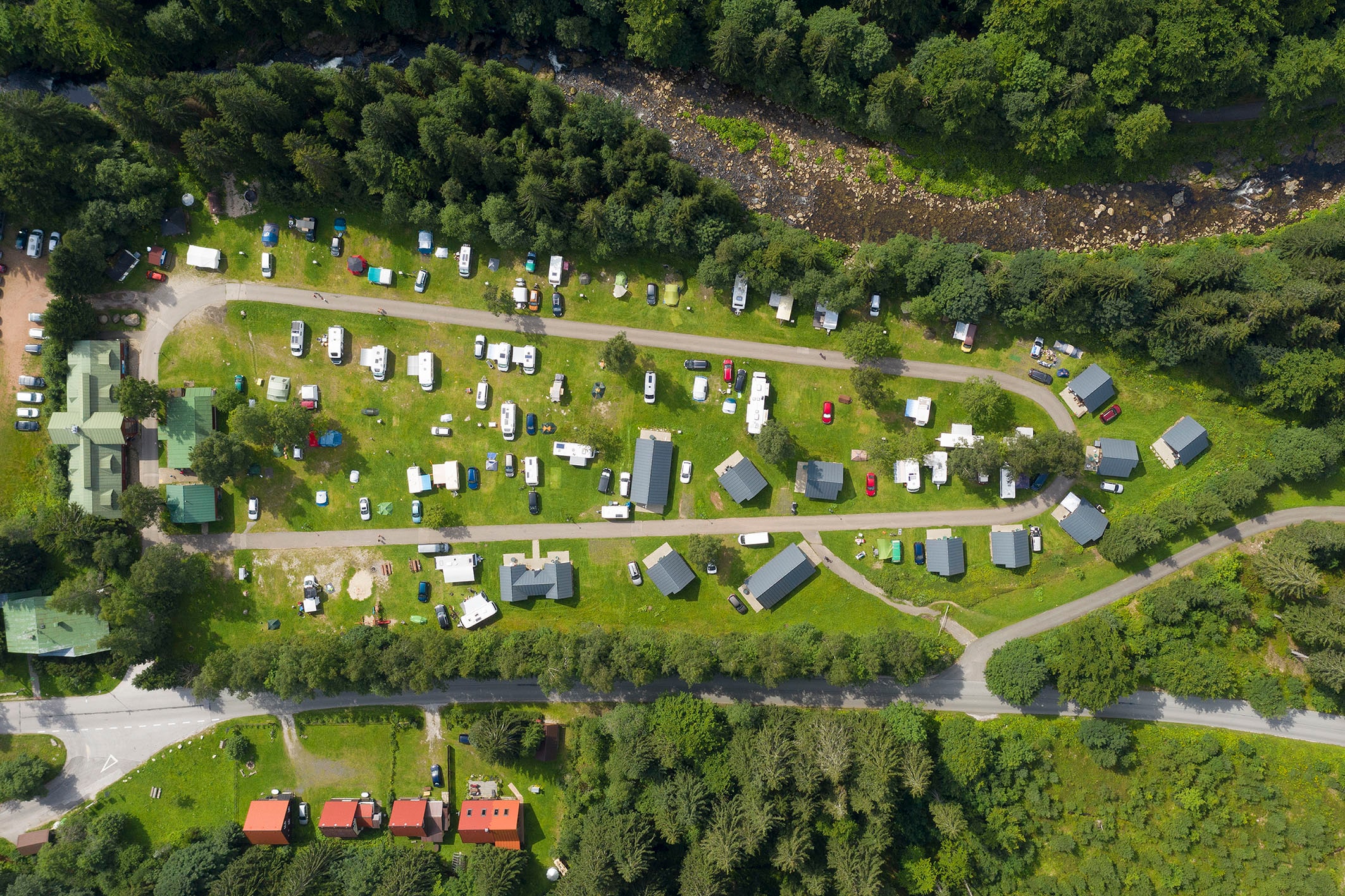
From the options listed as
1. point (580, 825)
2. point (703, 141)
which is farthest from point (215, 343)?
point (580, 825)

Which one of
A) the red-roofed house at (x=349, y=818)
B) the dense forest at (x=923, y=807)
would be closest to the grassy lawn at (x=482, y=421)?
the dense forest at (x=923, y=807)

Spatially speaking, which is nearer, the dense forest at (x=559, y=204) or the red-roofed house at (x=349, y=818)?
the dense forest at (x=559, y=204)

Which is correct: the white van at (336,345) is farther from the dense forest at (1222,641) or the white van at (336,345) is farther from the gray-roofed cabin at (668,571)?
the dense forest at (1222,641)

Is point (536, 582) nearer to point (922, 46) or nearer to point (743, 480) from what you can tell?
point (743, 480)

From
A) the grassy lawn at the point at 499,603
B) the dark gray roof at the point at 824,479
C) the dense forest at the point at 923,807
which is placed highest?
the dark gray roof at the point at 824,479

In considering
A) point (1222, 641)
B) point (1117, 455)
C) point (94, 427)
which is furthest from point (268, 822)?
point (1222, 641)

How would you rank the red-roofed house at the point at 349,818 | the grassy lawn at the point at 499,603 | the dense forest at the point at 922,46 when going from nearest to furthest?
the dense forest at the point at 922,46
the red-roofed house at the point at 349,818
the grassy lawn at the point at 499,603

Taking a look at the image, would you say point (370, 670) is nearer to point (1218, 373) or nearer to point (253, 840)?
point (253, 840)
